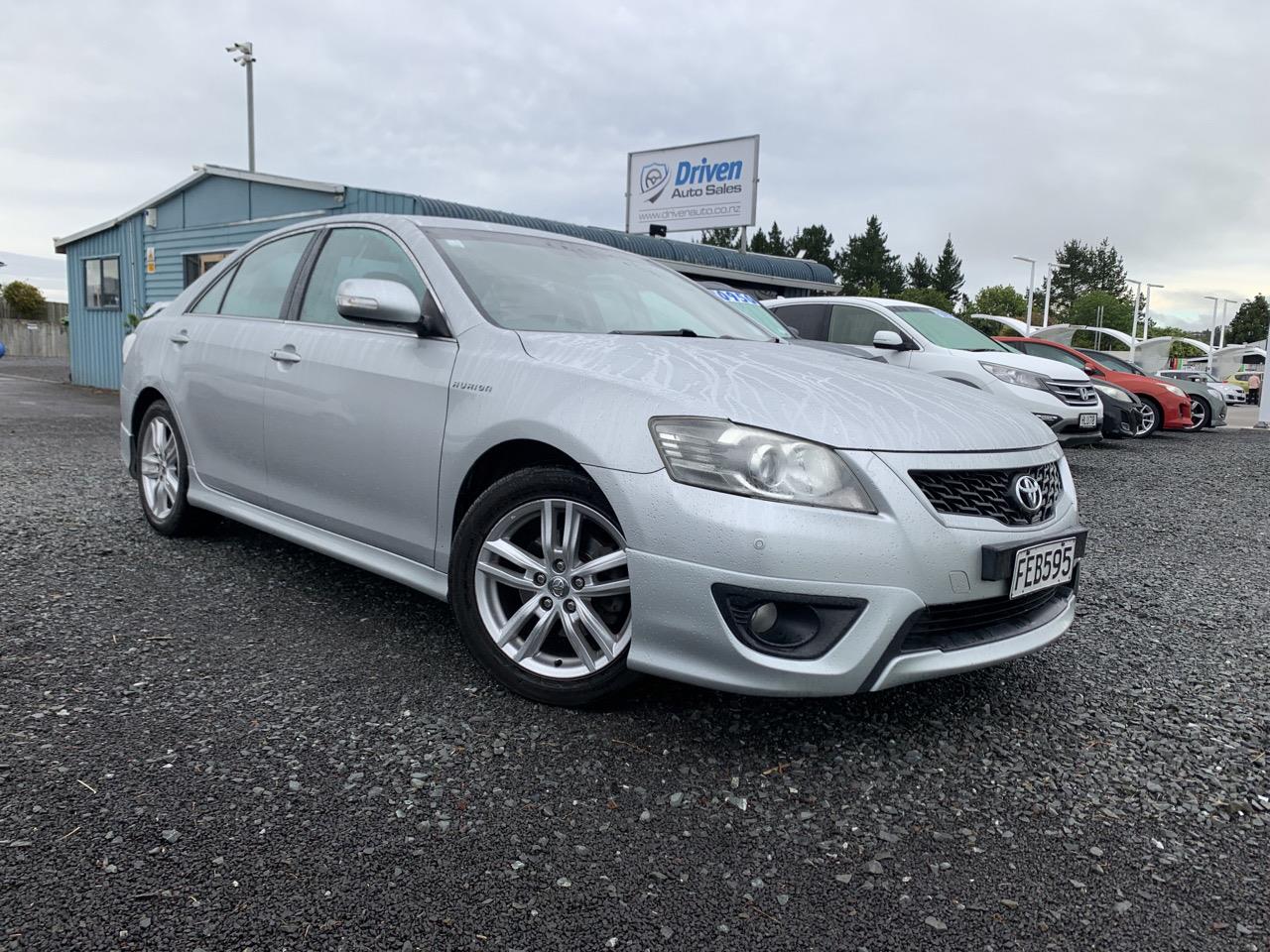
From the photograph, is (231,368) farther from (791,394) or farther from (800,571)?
(800,571)

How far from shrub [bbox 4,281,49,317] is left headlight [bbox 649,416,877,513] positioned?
4165 cm

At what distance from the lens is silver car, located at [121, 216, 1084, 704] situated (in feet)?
7.93

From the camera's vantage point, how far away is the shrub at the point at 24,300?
36.7 m

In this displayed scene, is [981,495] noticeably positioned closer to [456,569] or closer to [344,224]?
[456,569]

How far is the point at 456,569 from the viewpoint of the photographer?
295cm

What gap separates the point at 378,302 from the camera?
3.10 meters

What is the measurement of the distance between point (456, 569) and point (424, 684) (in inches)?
14.8

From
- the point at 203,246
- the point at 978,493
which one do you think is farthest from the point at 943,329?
the point at 203,246

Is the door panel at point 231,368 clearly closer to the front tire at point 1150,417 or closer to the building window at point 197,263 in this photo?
the building window at point 197,263

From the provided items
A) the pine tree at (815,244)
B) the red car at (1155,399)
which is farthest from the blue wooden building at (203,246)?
the pine tree at (815,244)

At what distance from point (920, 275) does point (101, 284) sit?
9505cm

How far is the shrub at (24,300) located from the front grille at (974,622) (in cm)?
4199

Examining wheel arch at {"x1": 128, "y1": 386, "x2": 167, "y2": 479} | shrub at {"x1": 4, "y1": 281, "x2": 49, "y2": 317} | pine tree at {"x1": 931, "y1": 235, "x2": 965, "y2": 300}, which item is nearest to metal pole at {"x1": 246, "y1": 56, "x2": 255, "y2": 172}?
shrub at {"x1": 4, "y1": 281, "x2": 49, "y2": 317}

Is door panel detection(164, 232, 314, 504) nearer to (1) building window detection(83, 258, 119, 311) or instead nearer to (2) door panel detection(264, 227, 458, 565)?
(2) door panel detection(264, 227, 458, 565)
